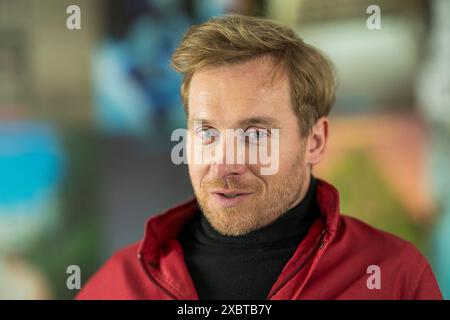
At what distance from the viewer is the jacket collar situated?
4.61 feet

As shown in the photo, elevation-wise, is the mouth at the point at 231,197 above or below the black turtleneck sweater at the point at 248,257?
above

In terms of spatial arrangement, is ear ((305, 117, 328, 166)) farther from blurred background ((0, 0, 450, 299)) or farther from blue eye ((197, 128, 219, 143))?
blurred background ((0, 0, 450, 299))

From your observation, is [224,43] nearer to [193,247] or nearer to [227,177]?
[227,177]

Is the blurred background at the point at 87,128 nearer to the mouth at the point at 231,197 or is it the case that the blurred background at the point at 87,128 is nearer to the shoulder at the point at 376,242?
the shoulder at the point at 376,242

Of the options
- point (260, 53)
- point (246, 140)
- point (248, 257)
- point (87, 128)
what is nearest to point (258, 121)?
point (246, 140)

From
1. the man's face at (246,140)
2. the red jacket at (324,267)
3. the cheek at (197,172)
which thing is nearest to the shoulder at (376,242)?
the red jacket at (324,267)

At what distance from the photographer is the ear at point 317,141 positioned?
145 cm

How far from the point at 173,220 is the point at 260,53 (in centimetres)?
49

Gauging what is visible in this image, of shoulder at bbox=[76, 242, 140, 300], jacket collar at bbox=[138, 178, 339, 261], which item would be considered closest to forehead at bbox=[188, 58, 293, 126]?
jacket collar at bbox=[138, 178, 339, 261]
